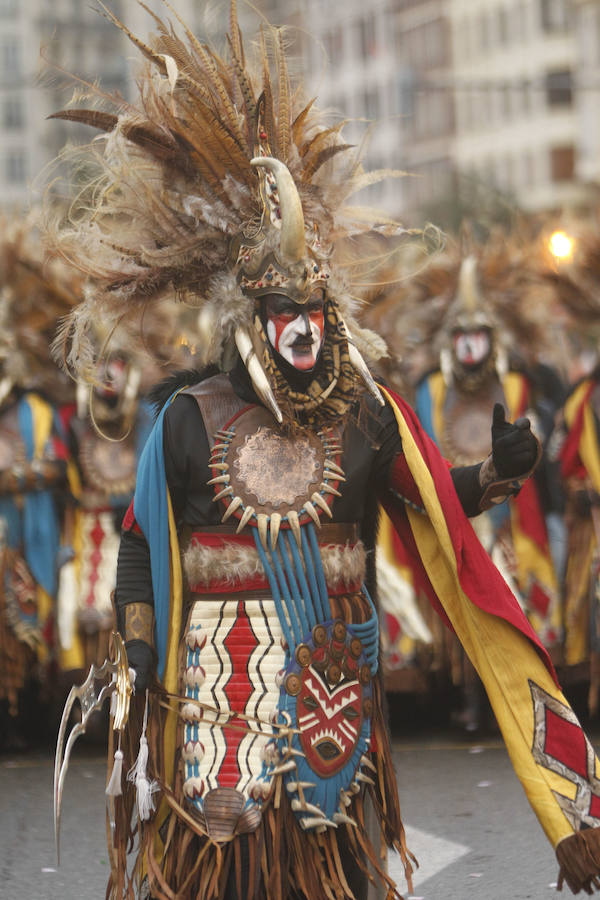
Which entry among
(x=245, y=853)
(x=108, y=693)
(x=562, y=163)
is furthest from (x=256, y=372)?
(x=562, y=163)

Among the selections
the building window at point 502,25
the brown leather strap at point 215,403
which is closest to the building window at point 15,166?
the building window at point 502,25

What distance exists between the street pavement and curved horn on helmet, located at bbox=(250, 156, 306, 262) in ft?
8.11

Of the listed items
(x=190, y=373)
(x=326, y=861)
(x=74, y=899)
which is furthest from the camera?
(x=74, y=899)

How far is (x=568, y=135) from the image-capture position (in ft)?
187

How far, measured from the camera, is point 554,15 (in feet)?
186

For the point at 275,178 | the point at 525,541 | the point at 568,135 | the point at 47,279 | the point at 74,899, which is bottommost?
the point at 74,899

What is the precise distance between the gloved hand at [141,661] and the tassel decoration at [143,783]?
14 centimetres

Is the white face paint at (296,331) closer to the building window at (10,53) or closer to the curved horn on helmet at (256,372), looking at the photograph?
the curved horn on helmet at (256,372)

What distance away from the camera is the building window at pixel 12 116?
80375 millimetres

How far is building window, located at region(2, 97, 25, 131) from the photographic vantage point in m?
80.4

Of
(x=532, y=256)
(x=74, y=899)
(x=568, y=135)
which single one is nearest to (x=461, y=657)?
(x=532, y=256)

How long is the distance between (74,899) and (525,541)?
13.0 feet

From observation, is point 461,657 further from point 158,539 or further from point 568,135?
point 568,135

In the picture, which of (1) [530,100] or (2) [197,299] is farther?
(1) [530,100]
